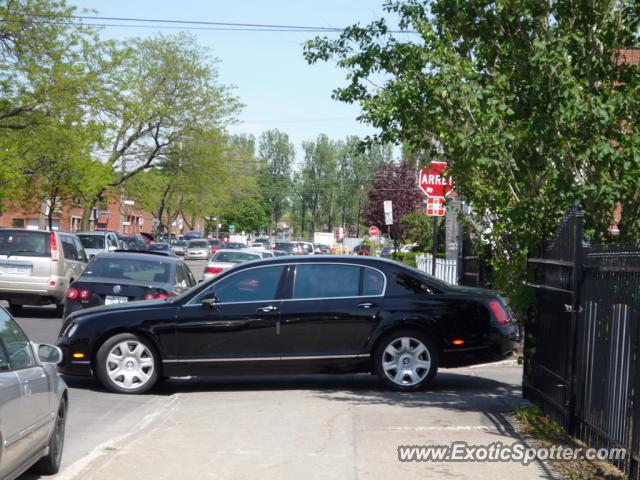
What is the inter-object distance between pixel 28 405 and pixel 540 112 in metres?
5.46

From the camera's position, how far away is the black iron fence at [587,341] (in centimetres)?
645

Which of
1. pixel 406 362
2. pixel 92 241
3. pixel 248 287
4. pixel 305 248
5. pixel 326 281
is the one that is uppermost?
pixel 305 248

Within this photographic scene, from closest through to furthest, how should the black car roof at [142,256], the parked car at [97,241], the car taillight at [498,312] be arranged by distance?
1. the car taillight at [498,312]
2. the black car roof at [142,256]
3. the parked car at [97,241]

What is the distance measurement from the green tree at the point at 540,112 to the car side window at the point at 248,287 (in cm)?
225

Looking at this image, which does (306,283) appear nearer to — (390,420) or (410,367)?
(410,367)

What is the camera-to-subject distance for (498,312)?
37.6ft

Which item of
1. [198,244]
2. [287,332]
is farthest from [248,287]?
[198,244]

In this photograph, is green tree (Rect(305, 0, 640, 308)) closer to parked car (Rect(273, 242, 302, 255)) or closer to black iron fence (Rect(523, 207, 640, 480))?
black iron fence (Rect(523, 207, 640, 480))

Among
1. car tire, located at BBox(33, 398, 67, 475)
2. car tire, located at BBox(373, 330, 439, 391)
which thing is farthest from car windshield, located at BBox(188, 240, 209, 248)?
car tire, located at BBox(33, 398, 67, 475)

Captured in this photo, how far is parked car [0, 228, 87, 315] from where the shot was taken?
2067 centimetres

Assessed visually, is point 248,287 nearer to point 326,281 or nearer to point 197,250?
point 326,281

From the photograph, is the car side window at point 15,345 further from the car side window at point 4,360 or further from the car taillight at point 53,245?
the car taillight at point 53,245

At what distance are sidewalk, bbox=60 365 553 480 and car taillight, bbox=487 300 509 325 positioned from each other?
0.84 meters

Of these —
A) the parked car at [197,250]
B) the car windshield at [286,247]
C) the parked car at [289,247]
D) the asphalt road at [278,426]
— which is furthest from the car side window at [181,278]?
Result: the parked car at [197,250]
